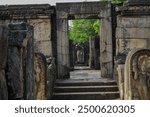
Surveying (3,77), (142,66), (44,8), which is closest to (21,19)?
(44,8)

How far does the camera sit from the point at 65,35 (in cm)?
1501

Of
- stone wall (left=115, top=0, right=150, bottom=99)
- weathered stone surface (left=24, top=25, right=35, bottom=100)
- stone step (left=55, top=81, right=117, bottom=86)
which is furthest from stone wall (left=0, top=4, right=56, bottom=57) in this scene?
weathered stone surface (left=24, top=25, right=35, bottom=100)

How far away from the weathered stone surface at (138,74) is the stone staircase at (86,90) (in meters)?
3.53

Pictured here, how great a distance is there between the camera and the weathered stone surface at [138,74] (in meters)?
8.66

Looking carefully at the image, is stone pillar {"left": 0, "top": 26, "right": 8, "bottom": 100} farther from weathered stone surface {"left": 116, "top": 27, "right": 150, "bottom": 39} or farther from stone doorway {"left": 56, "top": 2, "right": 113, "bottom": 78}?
stone doorway {"left": 56, "top": 2, "right": 113, "bottom": 78}

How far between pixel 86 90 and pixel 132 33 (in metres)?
2.75

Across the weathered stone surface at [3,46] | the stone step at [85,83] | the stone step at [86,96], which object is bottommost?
the stone step at [86,96]

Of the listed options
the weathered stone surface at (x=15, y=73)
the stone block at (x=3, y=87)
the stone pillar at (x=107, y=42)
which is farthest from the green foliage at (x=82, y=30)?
the stone block at (x=3, y=87)

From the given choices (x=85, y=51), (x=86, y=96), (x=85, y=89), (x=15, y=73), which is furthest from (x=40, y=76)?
(x=85, y=51)

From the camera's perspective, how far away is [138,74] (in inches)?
343

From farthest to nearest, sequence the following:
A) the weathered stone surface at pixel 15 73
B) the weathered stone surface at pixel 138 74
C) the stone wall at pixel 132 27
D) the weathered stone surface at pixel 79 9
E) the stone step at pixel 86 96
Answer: the weathered stone surface at pixel 79 9 < the stone wall at pixel 132 27 < the stone step at pixel 86 96 < the weathered stone surface at pixel 138 74 < the weathered stone surface at pixel 15 73

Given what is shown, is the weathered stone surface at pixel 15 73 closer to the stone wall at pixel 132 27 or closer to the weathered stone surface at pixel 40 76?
the weathered stone surface at pixel 40 76

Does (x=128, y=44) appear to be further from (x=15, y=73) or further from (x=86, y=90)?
(x=15, y=73)

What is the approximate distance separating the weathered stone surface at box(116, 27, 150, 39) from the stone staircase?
5.22ft
